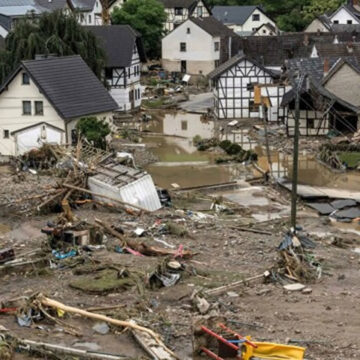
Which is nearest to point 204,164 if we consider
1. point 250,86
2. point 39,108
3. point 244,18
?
point 39,108

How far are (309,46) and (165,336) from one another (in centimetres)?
4024

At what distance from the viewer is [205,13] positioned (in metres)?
75.3

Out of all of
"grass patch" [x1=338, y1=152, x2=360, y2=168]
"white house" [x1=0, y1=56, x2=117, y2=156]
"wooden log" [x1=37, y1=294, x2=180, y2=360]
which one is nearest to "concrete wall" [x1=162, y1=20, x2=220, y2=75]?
"white house" [x1=0, y1=56, x2=117, y2=156]

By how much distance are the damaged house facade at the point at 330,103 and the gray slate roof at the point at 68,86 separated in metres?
8.98

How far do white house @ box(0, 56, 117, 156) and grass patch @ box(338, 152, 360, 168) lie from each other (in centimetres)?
997

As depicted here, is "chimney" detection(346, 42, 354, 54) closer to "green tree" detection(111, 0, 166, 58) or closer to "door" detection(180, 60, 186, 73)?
"door" detection(180, 60, 186, 73)

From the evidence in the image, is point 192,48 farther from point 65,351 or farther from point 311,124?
point 65,351

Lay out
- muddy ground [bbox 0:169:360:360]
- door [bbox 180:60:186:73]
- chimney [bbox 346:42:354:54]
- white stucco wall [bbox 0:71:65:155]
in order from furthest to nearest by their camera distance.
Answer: door [bbox 180:60:186:73], chimney [bbox 346:42:354:54], white stucco wall [bbox 0:71:65:155], muddy ground [bbox 0:169:360:360]

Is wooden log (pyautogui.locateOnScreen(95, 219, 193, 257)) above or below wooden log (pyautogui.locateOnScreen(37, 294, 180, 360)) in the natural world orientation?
below

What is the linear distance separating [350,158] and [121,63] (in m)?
18.4

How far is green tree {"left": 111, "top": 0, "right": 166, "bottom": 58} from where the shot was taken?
63125 mm

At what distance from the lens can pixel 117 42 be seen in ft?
159

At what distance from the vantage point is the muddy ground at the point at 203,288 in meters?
14.8

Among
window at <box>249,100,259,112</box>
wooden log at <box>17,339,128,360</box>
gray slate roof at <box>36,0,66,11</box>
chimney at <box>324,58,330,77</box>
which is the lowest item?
wooden log at <box>17,339,128,360</box>
